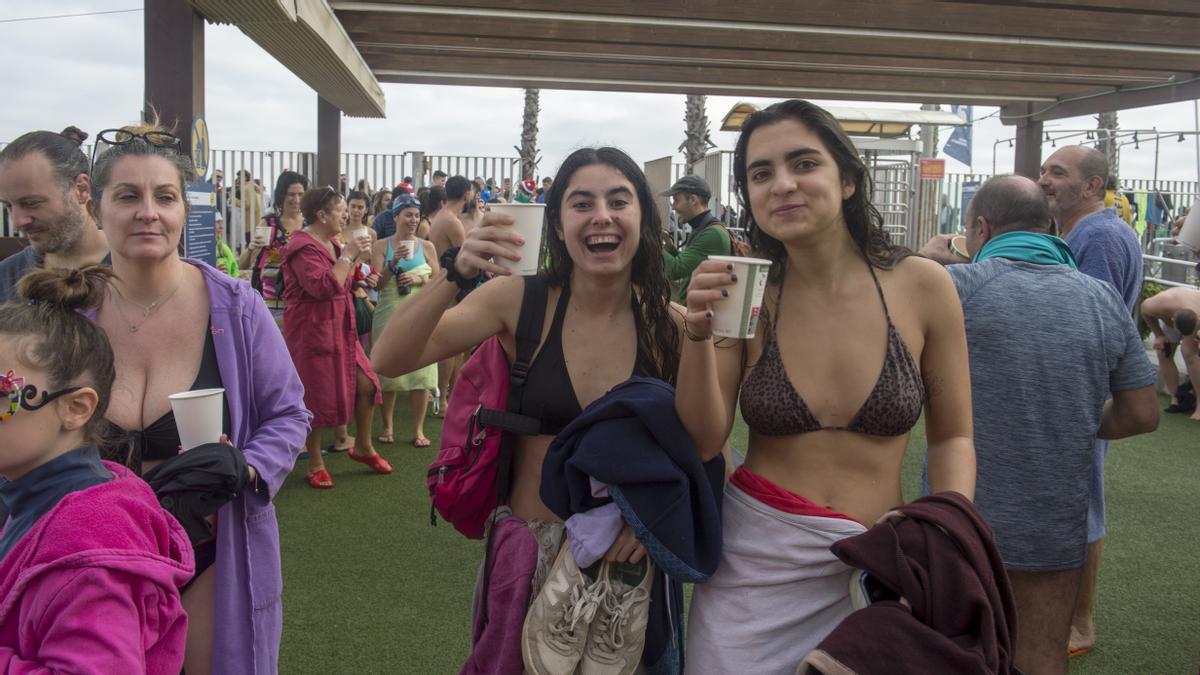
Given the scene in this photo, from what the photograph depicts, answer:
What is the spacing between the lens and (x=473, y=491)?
221 centimetres

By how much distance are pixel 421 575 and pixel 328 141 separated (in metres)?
6.04

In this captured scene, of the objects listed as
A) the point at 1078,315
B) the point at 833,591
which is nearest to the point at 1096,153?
the point at 1078,315

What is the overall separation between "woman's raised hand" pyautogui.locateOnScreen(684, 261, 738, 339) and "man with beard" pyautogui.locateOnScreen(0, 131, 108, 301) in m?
1.81

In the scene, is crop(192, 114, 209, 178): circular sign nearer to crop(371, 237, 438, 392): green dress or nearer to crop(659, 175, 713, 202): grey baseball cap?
crop(371, 237, 438, 392): green dress

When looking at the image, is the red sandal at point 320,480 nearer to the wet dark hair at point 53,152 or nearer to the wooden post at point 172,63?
the wooden post at point 172,63

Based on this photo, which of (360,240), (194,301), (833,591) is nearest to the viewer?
(833,591)

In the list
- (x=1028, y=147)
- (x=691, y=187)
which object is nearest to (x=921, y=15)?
(x=691, y=187)

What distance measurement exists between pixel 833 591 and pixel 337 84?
6.73 metres

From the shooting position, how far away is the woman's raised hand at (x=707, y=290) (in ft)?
5.55

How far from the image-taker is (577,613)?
189 cm

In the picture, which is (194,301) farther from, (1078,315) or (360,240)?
(360,240)

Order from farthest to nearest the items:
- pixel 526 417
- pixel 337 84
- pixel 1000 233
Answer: pixel 337 84 → pixel 1000 233 → pixel 526 417

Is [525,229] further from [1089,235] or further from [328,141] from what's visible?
[328,141]

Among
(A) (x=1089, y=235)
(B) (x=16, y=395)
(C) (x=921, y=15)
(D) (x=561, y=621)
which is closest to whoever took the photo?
(B) (x=16, y=395)
